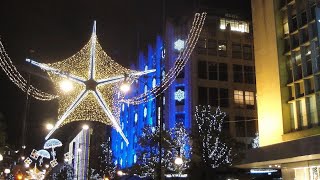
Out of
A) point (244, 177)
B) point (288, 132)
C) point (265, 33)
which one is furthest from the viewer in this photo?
point (244, 177)

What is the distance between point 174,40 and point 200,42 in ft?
17.3

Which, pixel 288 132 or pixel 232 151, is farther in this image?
pixel 232 151

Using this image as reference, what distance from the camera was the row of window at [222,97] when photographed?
66.2m

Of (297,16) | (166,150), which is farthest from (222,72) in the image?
(297,16)

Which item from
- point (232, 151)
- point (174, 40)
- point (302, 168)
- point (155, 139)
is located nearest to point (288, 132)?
point (302, 168)

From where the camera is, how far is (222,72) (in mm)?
68500

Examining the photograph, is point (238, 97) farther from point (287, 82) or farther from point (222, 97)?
point (287, 82)

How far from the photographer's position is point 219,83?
222 feet

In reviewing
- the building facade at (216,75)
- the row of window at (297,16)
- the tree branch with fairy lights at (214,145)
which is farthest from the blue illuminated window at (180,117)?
the row of window at (297,16)

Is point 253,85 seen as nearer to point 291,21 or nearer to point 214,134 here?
point 214,134

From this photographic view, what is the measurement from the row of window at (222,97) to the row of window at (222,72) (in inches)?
74.3

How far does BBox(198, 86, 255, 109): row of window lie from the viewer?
66188mm

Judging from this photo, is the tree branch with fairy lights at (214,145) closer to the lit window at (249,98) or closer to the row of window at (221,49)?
the lit window at (249,98)

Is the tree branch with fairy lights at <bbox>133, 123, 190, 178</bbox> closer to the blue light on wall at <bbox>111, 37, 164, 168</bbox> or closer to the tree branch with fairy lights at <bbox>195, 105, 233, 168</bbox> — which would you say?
the tree branch with fairy lights at <bbox>195, 105, 233, 168</bbox>
